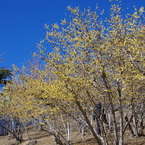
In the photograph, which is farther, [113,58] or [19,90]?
[19,90]

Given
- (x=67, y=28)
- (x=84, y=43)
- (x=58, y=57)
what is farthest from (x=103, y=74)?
(x=67, y=28)

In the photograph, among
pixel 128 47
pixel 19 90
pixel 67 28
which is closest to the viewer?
pixel 128 47

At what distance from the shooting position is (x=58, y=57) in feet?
14.3

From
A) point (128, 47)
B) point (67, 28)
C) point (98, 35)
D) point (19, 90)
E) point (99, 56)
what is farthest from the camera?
point (19, 90)

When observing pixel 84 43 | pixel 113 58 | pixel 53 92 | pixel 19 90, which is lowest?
pixel 53 92

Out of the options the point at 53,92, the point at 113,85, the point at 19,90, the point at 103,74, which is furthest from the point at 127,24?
the point at 19,90

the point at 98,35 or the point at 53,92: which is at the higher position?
the point at 98,35

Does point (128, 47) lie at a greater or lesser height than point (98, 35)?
lesser

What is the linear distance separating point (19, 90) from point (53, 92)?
2023 mm

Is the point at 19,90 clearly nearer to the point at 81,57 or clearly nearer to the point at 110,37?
the point at 81,57

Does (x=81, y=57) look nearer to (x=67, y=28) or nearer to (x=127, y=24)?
(x=67, y=28)

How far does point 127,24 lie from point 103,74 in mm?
1308

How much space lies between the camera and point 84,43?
446cm

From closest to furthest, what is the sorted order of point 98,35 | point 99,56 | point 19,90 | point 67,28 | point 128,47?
point 128,47
point 99,56
point 98,35
point 67,28
point 19,90
